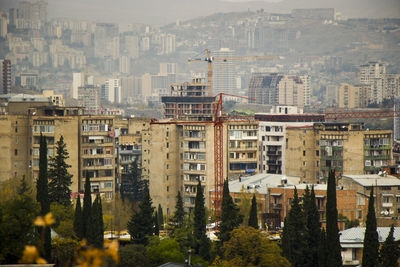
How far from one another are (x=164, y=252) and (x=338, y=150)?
41987 millimetres

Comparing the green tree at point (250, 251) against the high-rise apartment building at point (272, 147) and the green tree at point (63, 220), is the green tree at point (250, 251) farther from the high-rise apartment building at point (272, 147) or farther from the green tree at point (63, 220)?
the high-rise apartment building at point (272, 147)

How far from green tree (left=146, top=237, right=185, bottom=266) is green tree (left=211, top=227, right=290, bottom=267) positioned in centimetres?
305

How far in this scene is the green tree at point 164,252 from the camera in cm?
4728

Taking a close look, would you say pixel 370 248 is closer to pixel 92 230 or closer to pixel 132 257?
pixel 132 257

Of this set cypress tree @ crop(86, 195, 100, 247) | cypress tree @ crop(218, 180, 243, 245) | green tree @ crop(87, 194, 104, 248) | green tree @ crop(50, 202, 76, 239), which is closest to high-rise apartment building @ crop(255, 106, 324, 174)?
green tree @ crop(50, 202, 76, 239)

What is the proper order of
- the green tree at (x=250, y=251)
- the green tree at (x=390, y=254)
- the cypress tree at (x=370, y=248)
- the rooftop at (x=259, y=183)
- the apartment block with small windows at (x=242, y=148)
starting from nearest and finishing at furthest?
the green tree at (x=390, y=254), the green tree at (x=250, y=251), the cypress tree at (x=370, y=248), the rooftop at (x=259, y=183), the apartment block with small windows at (x=242, y=148)

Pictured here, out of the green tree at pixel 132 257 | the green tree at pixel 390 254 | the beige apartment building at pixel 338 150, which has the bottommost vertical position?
the green tree at pixel 132 257

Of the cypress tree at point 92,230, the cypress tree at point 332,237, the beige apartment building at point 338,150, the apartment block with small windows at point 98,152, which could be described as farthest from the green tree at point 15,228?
the beige apartment building at point 338,150

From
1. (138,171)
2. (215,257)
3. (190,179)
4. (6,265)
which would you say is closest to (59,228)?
(215,257)

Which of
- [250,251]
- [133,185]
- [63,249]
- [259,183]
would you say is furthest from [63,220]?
[133,185]

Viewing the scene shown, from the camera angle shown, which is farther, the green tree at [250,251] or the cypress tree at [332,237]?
the cypress tree at [332,237]

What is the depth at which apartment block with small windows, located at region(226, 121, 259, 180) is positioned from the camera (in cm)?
8444

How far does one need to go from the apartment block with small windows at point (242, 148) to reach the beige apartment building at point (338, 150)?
20.0 ft

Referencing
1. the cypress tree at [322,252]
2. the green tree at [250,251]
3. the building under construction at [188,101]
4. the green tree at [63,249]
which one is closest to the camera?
the green tree at [250,251]
